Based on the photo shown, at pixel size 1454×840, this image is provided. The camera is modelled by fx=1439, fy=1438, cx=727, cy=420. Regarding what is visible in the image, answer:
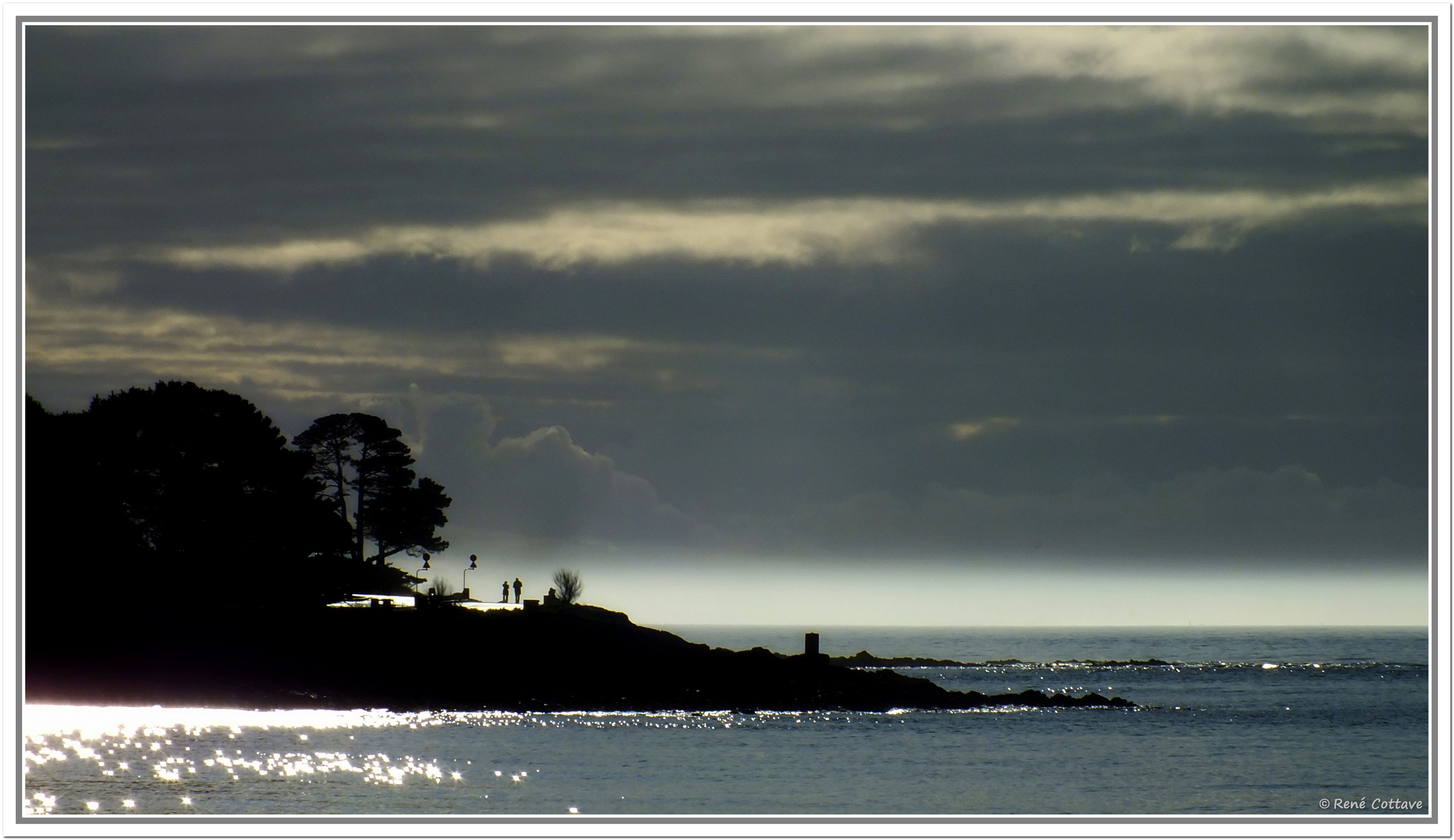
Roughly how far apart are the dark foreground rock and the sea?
56.7 inches

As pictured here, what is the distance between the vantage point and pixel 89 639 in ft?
214

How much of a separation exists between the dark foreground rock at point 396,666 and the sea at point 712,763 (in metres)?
1.44

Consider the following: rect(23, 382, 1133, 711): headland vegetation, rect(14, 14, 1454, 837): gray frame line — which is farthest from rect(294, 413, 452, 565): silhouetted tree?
rect(14, 14, 1454, 837): gray frame line

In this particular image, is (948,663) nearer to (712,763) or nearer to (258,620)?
(258,620)

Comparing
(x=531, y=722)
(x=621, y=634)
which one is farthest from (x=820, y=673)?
(x=531, y=722)

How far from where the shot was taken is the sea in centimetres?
3956

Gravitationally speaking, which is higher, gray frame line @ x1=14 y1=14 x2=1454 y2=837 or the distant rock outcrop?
gray frame line @ x1=14 y1=14 x2=1454 y2=837

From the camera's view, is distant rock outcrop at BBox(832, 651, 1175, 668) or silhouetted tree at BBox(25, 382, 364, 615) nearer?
silhouetted tree at BBox(25, 382, 364, 615)

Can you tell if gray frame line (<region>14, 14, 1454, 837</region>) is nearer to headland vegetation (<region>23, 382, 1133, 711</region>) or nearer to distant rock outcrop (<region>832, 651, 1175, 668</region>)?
headland vegetation (<region>23, 382, 1133, 711</region>)

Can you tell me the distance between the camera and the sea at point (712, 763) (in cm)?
3956

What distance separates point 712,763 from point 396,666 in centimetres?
2249

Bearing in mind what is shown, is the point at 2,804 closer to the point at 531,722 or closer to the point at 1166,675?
the point at 531,722
